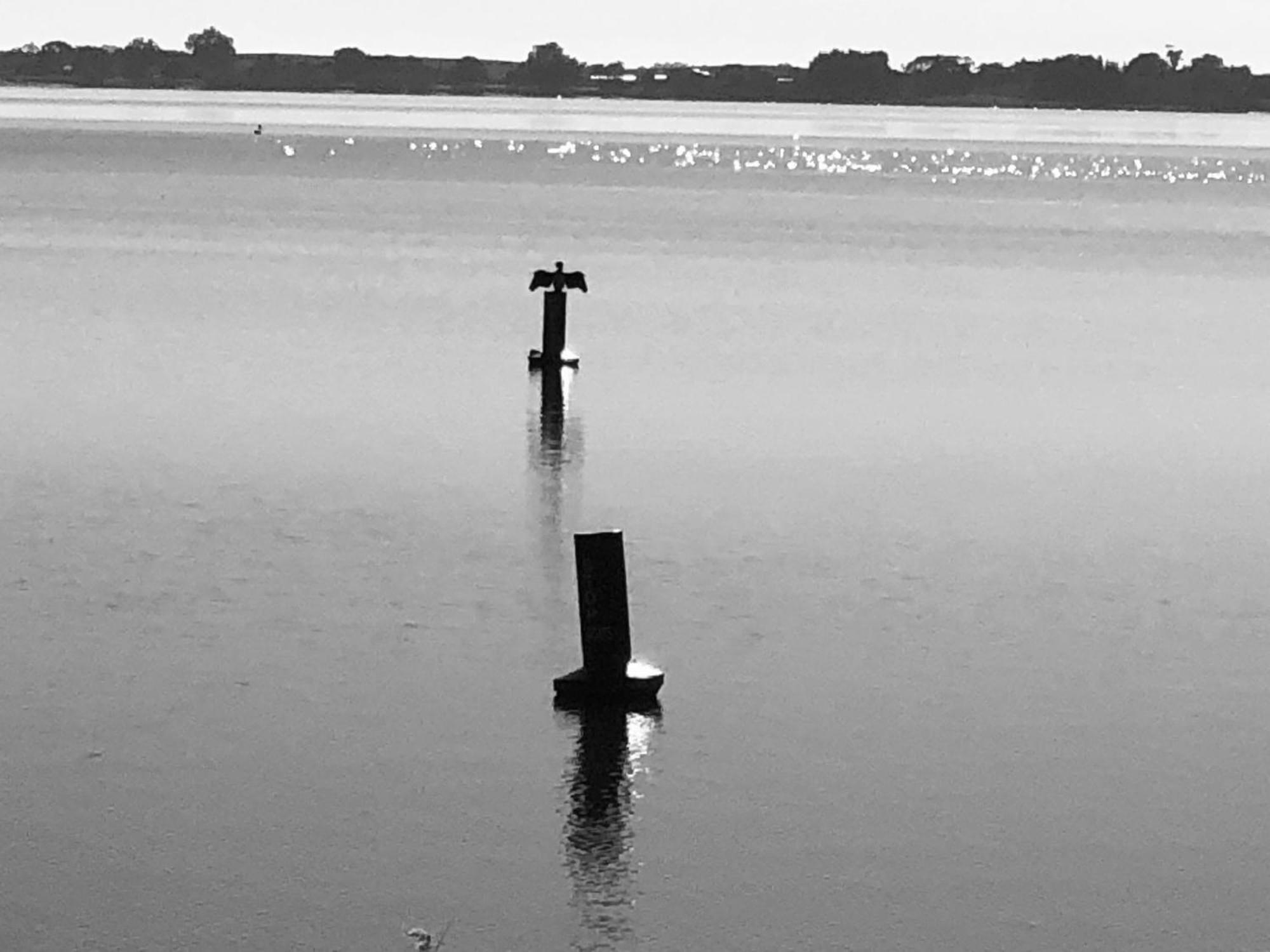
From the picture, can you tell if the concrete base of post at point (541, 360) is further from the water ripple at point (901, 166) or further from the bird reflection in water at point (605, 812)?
the water ripple at point (901, 166)

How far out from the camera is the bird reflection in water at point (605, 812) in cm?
1070

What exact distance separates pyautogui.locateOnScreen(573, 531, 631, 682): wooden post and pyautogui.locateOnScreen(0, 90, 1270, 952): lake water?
38 cm

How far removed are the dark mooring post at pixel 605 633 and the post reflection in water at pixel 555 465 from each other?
269 centimetres

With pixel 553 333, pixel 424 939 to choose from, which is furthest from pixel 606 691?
pixel 553 333

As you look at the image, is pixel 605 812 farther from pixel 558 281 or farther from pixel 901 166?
pixel 901 166

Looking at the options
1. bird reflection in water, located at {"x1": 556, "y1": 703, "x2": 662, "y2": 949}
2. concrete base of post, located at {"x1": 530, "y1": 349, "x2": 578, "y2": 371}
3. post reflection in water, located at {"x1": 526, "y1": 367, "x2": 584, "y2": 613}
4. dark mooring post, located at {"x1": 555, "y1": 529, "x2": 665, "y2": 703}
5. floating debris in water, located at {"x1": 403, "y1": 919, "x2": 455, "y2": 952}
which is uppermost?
dark mooring post, located at {"x1": 555, "y1": 529, "x2": 665, "y2": 703}

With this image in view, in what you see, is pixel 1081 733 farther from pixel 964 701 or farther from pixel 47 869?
pixel 47 869

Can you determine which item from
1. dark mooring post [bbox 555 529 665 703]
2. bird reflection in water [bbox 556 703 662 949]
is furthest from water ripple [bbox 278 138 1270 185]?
bird reflection in water [bbox 556 703 662 949]

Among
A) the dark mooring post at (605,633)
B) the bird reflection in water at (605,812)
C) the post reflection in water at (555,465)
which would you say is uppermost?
the dark mooring post at (605,633)

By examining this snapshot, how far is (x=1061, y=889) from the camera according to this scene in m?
11.2

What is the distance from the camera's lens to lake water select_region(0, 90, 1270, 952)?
36.2ft

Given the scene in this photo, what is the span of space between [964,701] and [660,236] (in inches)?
2315

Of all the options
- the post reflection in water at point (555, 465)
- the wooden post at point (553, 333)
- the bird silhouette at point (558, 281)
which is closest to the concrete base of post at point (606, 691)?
the post reflection in water at point (555, 465)

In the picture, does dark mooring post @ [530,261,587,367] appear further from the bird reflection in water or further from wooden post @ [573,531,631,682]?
the bird reflection in water
